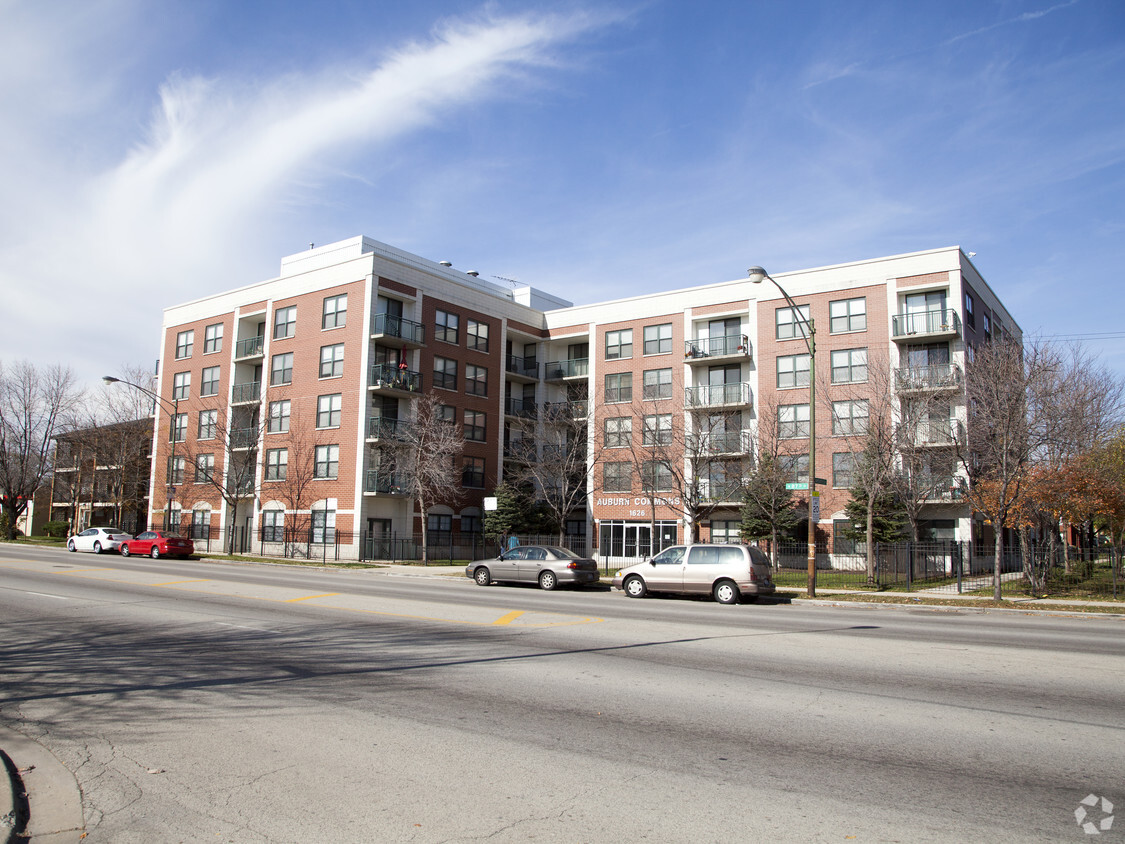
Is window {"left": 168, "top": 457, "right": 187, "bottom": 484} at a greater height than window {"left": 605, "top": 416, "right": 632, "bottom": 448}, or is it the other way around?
window {"left": 605, "top": 416, "right": 632, "bottom": 448}

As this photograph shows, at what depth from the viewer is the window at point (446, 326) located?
4584 cm

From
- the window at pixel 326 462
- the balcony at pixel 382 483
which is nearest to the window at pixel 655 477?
the balcony at pixel 382 483

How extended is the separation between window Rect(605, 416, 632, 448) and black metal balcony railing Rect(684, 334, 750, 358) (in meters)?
5.29

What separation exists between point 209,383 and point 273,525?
11.9 meters

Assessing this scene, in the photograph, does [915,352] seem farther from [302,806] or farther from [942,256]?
[302,806]

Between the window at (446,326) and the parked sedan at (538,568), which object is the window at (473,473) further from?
the parked sedan at (538,568)

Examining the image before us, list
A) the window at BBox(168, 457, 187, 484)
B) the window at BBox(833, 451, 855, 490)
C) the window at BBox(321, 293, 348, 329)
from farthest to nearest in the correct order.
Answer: the window at BBox(168, 457, 187, 484)
the window at BBox(321, 293, 348, 329)
the window at BBox(833, 451, 855, 490)

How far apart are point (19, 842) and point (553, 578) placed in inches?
815

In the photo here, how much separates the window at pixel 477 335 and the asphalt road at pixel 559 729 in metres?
34.5

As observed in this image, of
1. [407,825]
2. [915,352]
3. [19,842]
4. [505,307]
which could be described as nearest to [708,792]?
[407,825]

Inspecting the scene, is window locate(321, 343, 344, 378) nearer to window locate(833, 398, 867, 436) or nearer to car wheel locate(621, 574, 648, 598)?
car wheel locate(621, 574, 648, 598)

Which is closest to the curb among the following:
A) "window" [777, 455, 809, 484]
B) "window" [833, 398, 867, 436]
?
"window" [833, 398, 867, 436]

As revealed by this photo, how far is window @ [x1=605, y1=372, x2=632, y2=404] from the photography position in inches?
1876

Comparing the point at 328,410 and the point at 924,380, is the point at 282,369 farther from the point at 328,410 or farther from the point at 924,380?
the point at 924,380
